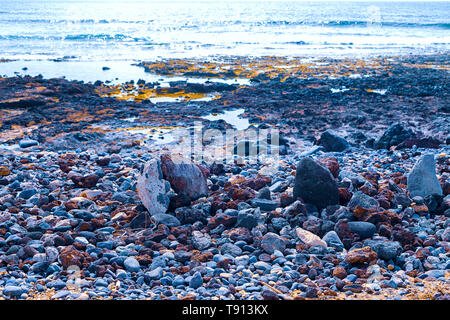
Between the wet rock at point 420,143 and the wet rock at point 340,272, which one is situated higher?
the wet rock at point 420,143

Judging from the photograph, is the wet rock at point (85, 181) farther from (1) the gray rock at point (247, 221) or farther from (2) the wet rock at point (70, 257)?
(1) the gray rock at point (247, 221)

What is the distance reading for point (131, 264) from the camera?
5297 mm

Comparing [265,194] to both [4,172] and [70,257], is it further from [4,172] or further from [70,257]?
[4,172]

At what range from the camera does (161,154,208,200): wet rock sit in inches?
289

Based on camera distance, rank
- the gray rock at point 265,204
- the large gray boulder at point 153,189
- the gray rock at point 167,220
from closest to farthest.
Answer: the gray rock at point 167,220, the large gray boulder at point 153,189, the gray rock at point 265,204

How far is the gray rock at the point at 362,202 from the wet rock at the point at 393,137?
213 inches

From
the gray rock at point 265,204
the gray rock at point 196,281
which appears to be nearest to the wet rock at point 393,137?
the gray rock at point 265,204

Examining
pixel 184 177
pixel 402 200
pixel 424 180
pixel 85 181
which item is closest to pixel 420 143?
pixel 424 180

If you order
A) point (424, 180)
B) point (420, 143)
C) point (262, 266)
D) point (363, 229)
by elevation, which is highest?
point (424, 180)

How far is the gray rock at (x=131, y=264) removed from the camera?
5246 millimetres

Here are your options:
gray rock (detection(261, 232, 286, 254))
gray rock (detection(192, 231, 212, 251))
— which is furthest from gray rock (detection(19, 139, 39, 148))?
gray rock (detection(261, 232, 286, 254))

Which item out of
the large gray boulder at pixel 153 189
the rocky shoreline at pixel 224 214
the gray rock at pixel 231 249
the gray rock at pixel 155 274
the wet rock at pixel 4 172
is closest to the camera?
the rocky shoreline at pixel 224 214

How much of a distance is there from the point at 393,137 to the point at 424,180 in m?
4.59
